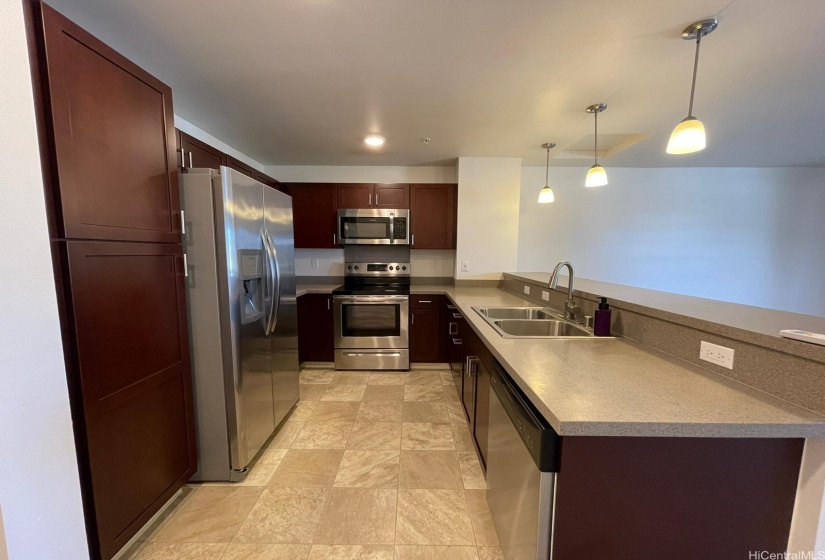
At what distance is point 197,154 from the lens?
1.98 m

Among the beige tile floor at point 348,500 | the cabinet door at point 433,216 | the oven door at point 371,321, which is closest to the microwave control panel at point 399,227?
the cabinet door at point 433,216

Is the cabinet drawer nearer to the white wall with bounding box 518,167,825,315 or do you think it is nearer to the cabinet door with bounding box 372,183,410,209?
the cabinet door with bounding box 372,183,410,209

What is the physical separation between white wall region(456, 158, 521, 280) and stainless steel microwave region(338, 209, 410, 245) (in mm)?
671

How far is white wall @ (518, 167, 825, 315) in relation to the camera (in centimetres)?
379

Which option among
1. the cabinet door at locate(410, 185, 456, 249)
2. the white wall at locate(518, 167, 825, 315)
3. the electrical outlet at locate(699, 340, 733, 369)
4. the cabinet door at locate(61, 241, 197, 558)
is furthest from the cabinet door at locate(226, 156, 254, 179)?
the white wall at locate(518, 167, 825, 315)

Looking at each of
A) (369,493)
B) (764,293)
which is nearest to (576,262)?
(764,293)

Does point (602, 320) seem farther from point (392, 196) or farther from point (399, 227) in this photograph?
point (392, 196)

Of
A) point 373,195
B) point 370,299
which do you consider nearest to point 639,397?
point 370,299

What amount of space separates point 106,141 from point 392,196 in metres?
2.55

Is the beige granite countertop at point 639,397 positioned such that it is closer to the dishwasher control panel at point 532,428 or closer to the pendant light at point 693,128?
the dishwasher control panel at point 532,428

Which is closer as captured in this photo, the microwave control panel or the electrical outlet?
the electrical outlet

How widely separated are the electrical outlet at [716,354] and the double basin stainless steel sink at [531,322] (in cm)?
52

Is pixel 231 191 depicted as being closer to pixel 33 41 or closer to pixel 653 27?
pixel 33 41

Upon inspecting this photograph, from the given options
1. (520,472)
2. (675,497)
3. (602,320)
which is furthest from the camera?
(602,320)
